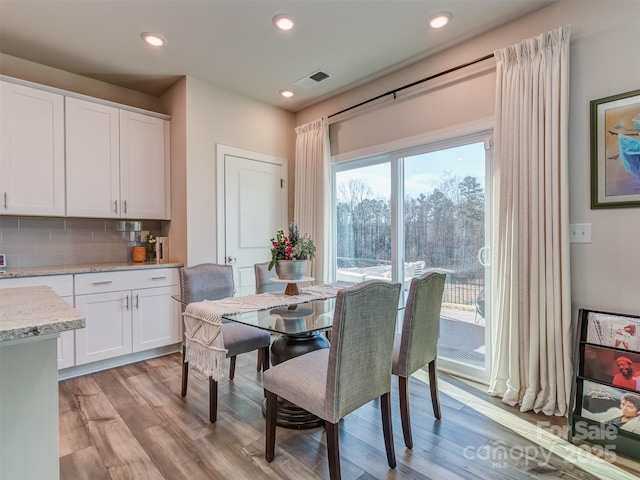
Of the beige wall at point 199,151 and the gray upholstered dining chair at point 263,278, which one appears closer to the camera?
the gray upholstered dining chair at point 263,278

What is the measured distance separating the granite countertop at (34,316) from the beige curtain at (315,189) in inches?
108

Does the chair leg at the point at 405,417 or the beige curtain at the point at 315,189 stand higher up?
the beige curtain at the point at 315,189

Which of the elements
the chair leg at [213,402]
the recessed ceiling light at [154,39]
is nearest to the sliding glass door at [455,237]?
the chair leg at [213,402]

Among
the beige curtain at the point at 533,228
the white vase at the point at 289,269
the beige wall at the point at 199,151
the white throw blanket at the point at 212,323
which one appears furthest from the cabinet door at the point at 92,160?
the beige curtain at the point at 533,228

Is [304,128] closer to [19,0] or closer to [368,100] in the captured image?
[368,100]

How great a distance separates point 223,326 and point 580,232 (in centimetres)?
256

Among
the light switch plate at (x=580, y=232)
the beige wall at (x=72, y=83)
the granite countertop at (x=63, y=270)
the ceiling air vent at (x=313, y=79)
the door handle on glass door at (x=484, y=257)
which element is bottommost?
the granite countertop at (x=63, y=270)

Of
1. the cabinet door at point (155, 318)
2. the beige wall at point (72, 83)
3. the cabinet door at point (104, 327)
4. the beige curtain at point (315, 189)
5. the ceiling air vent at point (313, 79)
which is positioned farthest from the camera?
the beige curtain at point (315, 189)

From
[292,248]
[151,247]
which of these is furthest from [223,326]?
[151,247]

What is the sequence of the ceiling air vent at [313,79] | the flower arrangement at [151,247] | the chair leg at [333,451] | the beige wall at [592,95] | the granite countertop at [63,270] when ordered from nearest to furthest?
1. the chair leg at [333,451]
2. the beige wall at [592,95]
3. the granite countertop at [63,270]
4. the ceiling air vent at [313,79]
5. the flower arrangement at [151,247]

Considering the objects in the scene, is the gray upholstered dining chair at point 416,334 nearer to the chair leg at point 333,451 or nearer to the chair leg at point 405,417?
→ the chair leg at point 405,417

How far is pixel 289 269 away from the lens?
2.25m

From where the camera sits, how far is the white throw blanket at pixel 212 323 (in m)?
1.88

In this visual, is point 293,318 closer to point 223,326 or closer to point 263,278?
point 223,326
